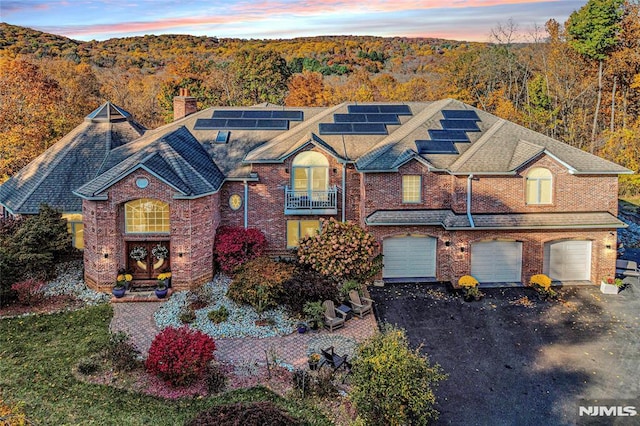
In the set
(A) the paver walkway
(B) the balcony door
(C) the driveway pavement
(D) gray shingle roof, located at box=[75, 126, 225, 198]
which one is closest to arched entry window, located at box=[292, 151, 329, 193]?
(B) the balcony door

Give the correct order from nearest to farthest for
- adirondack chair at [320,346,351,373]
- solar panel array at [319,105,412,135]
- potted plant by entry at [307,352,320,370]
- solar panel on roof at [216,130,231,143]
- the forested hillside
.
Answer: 1. adirondack chair at [320,346,351,373]
2. potted plant by entry at [307,352,320,370]
3. solar panel on roof at [216,130,231,143]
4. solar panel array at [319,105,412,135]
5. the forested hillside

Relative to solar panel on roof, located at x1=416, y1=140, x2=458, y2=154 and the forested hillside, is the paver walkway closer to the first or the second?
solar panel on roof, located at x1=416, y1=140, x2=458, y2=154

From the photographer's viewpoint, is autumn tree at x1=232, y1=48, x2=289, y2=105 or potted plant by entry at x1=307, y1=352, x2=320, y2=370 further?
autumn tree at x1=232, y1=48, x2=289, y2=105

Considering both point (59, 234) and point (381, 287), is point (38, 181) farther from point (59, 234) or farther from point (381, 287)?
point (381, 287)

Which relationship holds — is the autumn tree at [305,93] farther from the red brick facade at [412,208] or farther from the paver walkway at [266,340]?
the paver walkway at [266,340]

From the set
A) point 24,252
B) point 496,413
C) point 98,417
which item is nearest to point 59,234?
point 24,252

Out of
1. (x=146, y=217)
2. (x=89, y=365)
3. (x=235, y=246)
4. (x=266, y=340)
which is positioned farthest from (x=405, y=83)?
(x=89, y=365)

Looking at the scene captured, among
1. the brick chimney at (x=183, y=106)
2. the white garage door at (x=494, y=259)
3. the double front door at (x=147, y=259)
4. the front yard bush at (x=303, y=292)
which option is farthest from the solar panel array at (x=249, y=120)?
the white garage door at (x=494, y=259)

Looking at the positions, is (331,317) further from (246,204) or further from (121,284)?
(121,284)
